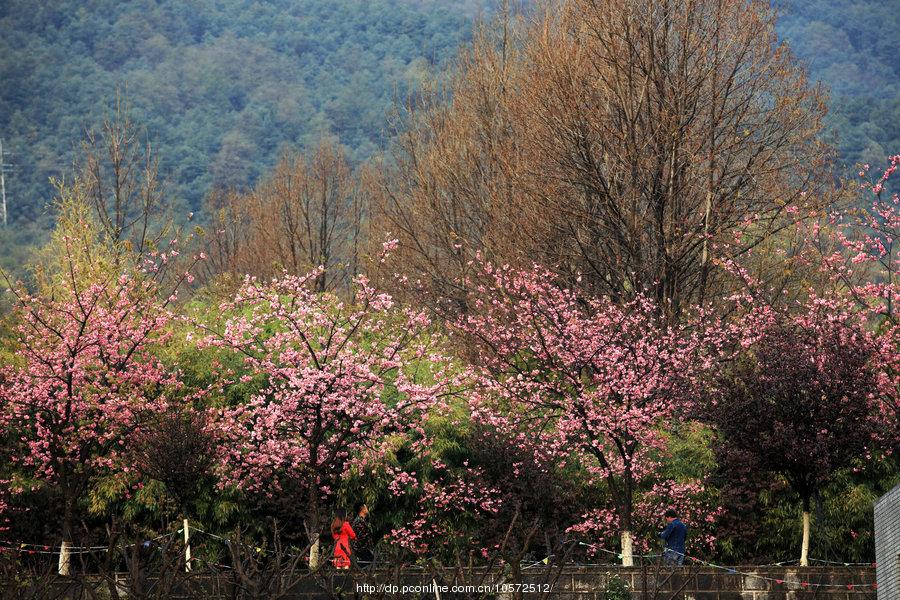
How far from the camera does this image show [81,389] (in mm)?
18484

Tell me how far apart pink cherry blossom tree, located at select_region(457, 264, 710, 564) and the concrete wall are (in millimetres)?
5854

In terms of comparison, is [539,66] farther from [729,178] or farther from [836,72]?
[836,72]

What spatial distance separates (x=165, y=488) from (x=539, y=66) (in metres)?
11.2

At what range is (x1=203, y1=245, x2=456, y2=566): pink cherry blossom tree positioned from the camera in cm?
1708

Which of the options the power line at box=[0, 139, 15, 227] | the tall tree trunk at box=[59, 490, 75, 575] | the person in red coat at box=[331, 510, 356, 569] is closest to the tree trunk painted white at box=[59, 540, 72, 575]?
the tall tree trunk at box=[59, 490, 75, 575]

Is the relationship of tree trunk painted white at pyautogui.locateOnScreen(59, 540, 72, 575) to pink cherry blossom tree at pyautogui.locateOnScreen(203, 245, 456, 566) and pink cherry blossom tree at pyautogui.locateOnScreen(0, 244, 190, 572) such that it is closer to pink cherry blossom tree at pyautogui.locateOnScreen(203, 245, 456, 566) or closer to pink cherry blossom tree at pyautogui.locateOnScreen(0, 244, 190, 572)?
pink cherry blossom tree at pyautogui.locateOnScreen(0, 244, 190, 572)

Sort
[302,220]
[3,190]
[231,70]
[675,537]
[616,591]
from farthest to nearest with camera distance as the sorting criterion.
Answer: [231,70], [3,190], [302,220], [675,537], [616,591]

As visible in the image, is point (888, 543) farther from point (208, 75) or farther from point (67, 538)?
point (208, 75)

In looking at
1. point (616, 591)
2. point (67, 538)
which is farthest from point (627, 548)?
point (67, 538)

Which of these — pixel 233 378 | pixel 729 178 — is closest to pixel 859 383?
pixel 729 178

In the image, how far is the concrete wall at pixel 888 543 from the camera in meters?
10.0

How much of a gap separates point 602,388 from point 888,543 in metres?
7.96

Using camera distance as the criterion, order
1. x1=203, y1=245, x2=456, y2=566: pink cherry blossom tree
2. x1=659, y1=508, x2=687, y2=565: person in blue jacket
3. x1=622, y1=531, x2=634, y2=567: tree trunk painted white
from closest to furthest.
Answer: x1=659, y1=508, x2=687, y2=565: person in blue jacket → x1=622, y1=531, x2=634, y2=567: tree trunk painted white → x1=203, y1=245, x2=456, y2=566: pink cherry blossom tree

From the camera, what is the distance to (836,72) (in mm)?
95625
